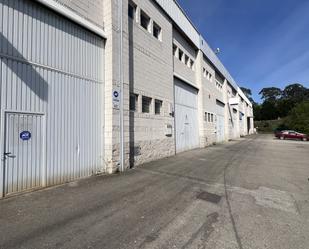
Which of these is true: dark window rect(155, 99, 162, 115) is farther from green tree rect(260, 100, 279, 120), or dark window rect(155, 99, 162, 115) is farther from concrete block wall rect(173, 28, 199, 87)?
green tree rect(260, 100, 279, 120)

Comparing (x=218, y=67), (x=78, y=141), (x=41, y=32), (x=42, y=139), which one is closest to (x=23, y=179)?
(x=42, y=139)

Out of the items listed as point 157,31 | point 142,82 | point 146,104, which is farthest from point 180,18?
point 146,104

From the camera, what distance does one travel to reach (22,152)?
243 inches

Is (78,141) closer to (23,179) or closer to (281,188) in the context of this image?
(23,179)

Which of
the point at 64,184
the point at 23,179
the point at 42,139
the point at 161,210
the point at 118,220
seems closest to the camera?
the point at 118,220

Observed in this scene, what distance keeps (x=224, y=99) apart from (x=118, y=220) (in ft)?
96.2

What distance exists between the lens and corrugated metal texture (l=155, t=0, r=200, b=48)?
46.6 feet

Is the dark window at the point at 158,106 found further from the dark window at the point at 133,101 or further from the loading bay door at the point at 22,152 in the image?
the loading bay door at the point at 22,152

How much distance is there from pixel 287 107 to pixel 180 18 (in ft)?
282

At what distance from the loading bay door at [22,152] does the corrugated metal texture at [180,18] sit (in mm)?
10442

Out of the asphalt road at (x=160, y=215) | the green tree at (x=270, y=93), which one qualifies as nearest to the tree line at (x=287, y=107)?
the green tree at (x=270, y=93)

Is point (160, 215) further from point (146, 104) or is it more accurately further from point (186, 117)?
point (186, 117)

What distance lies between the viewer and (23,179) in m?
6.16

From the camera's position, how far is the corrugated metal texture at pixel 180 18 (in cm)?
1421
